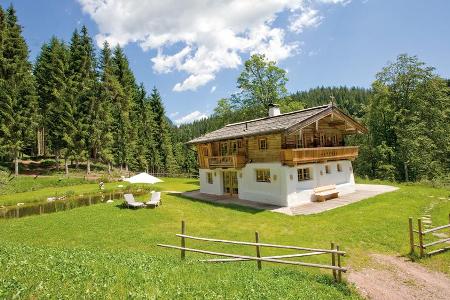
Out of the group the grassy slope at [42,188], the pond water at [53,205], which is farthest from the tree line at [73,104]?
the pond water at [53,205]

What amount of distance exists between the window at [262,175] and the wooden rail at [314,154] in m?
2.43

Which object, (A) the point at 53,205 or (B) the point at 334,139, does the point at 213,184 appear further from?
(A) the point at 53,205

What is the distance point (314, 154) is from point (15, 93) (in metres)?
40.0

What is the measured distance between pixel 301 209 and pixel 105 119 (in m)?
37.0

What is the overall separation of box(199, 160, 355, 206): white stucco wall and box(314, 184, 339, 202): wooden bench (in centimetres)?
39

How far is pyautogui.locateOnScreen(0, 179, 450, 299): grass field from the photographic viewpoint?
7.04 meters

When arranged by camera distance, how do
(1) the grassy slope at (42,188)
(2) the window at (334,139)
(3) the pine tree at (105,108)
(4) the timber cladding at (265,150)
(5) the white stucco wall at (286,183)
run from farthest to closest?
(3) the pine tree at (105,108) → (1) the grassy slope at (42,188) → (2) the window at (334,139) → (4) the timber cladding at (265,150) → (5) the white stucco wall at (286,183)

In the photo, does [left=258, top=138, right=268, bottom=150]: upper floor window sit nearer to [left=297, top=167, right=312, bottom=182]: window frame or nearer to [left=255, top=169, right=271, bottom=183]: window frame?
[left=255, top=169, right=271, bottom=183]: window frame

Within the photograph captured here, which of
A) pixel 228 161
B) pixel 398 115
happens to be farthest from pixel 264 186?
pixel 398 115

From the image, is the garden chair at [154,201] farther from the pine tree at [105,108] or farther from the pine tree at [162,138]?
the pine tree at [162,138]

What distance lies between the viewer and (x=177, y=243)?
14.5m

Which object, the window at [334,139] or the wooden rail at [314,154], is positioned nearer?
the wooden rail at [314,154]

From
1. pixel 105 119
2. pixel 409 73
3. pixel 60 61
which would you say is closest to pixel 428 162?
pixel 409 73

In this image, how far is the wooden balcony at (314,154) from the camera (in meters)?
22.2
